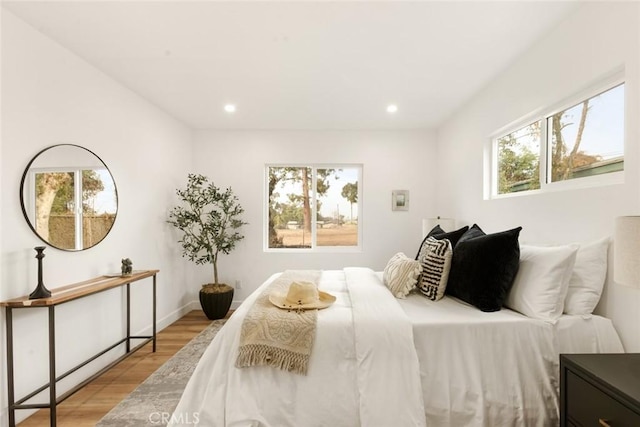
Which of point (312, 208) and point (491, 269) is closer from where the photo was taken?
point (491, 269)

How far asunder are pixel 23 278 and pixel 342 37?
263 cm

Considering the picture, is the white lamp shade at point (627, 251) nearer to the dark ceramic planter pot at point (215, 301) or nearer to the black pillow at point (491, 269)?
the black pillow at point (491, 269)

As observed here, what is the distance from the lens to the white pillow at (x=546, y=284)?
1722 millimetres

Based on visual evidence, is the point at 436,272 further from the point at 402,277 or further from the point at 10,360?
the point at 10,360

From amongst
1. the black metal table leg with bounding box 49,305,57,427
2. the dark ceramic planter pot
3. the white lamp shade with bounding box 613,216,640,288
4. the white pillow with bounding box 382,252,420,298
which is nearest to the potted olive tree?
the dark ceramic planter pot

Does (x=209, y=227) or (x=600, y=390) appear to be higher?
(x=209, y=227)

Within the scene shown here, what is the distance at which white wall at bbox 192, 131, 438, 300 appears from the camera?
14.4 ft

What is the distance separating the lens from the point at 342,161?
4.43 m

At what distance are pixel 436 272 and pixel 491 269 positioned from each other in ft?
1.22

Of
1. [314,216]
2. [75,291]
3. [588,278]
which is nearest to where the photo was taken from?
[588,278]

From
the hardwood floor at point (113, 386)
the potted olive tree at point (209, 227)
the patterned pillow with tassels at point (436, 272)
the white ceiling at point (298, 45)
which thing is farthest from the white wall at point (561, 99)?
the hardwood floor at point (113, 386)

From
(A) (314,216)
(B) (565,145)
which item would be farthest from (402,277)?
(A) (314,216)

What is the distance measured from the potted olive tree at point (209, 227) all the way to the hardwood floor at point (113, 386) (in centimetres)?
44

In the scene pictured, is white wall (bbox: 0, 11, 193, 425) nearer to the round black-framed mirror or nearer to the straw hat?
the round black-framed mirror
